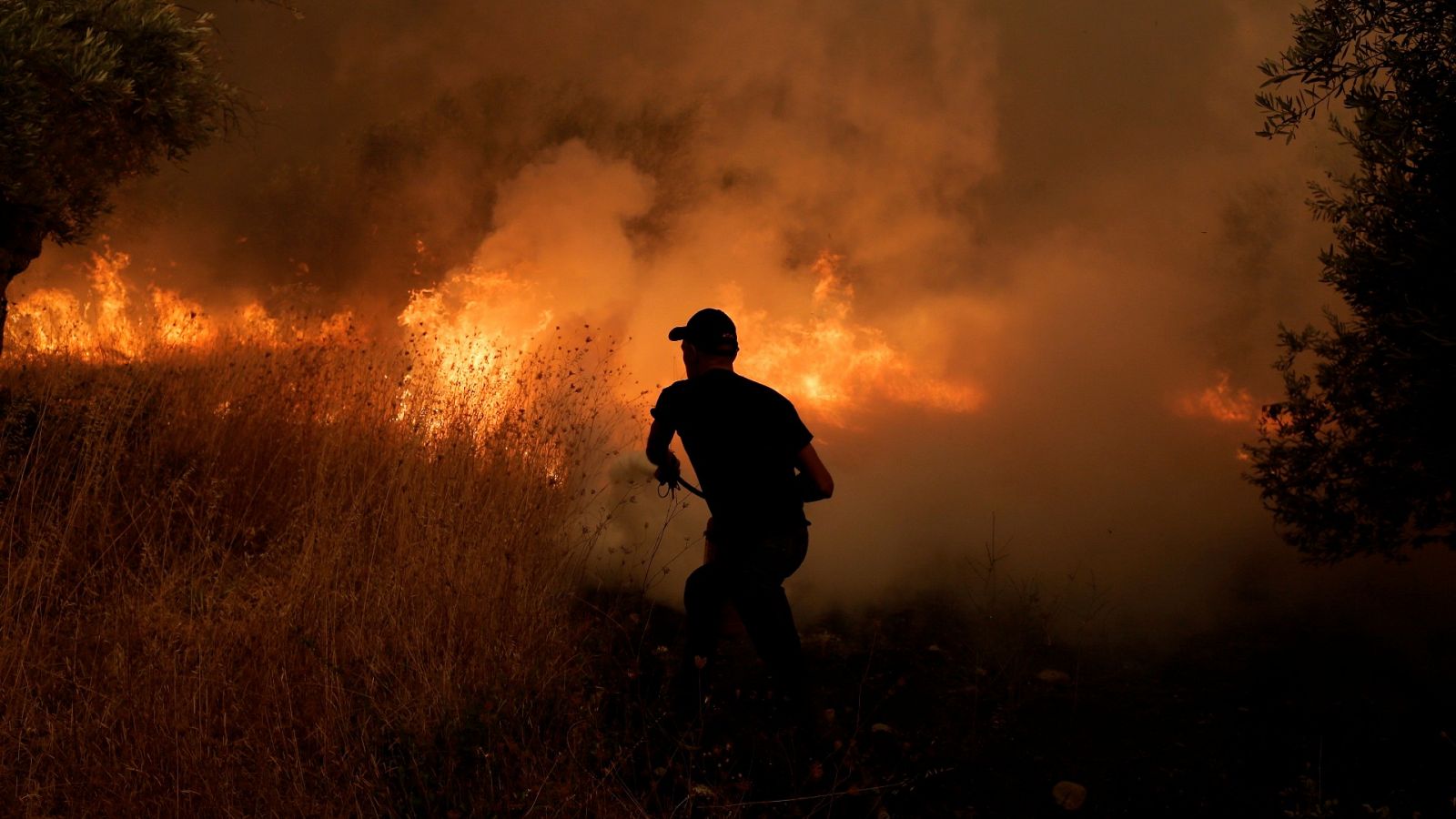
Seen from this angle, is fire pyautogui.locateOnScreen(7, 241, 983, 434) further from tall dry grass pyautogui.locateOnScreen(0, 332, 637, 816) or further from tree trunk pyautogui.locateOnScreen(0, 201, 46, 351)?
tree trunk pyautogui.locateOnScreen(0, 201, 46, 351)

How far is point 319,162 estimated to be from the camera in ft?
72.6

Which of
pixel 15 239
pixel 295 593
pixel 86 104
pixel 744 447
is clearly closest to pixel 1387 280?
pixel 744 447

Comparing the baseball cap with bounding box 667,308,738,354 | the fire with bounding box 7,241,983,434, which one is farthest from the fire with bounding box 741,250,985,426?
the baseball cap with bounding box 667,308,738,354

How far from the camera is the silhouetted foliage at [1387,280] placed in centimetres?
476

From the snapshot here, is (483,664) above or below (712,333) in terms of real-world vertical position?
below

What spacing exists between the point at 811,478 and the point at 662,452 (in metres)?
0.72

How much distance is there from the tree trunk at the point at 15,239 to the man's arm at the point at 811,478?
6.31 metres

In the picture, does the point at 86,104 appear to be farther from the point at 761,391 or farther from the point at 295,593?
the point at 761,391

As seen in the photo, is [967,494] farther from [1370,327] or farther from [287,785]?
[287,785]

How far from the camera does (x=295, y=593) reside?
14.6 ft

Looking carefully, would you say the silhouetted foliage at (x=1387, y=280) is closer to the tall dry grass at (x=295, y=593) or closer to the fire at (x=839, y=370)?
the tall dry grass at (x=295, y=593)

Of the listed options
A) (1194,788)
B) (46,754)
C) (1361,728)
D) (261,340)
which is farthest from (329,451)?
(1361,728)

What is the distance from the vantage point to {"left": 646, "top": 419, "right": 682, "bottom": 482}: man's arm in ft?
13.2

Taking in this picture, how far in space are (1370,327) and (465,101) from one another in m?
20.4
